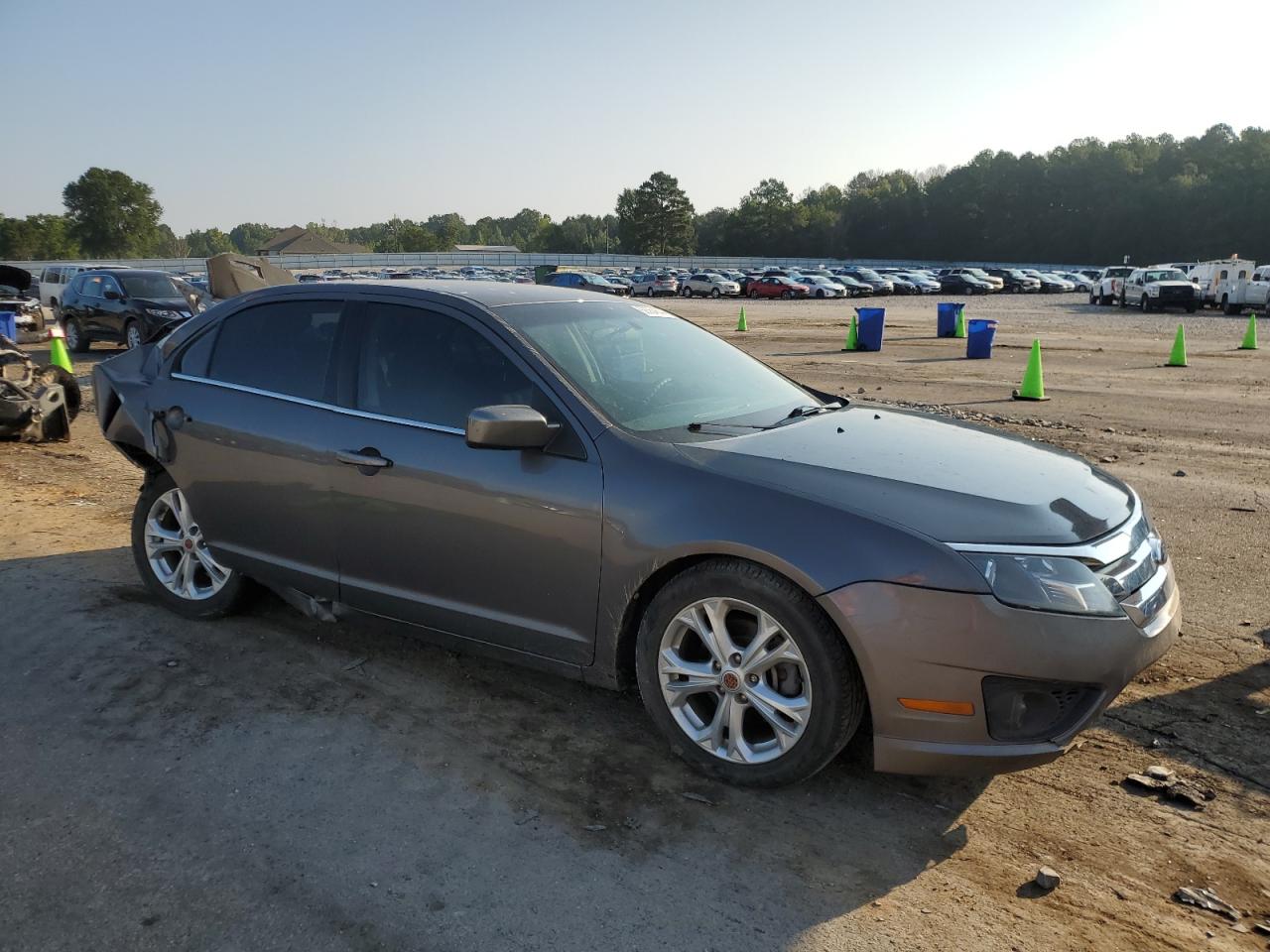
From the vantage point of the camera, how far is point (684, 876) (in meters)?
2.87

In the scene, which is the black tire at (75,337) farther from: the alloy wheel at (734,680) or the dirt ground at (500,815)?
→ the alloy wheel at (734,680)

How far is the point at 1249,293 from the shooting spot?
34719 millimetres

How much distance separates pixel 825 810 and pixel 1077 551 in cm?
120

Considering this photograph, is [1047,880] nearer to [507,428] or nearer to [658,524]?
[658,524]

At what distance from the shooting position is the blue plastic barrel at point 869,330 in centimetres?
2105

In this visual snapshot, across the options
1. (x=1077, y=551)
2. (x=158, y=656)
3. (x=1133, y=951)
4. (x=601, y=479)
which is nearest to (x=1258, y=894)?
(x=1133, y=951)

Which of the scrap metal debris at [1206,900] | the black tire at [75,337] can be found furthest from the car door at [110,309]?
the scrap metal debris at [1206,900]

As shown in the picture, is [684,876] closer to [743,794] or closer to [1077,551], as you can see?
[743,794]

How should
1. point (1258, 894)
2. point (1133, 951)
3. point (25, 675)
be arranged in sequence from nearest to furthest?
point (1133, 951)
point (1258, 894)
point (25, 675)

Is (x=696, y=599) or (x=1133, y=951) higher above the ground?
(x=696, y=599)

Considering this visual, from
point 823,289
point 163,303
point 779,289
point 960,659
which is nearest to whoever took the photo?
point 960,659

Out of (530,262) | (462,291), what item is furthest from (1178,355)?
(530,262)

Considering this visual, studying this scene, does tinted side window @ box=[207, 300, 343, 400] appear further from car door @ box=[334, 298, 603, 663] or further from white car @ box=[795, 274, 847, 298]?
white car @ box=[795, 274, 847, 298]

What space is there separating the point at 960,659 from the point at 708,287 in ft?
189
